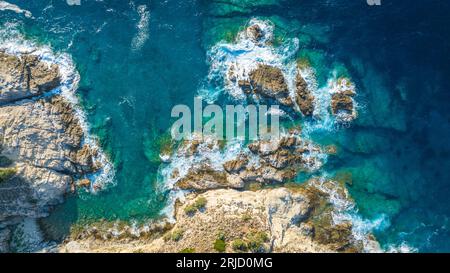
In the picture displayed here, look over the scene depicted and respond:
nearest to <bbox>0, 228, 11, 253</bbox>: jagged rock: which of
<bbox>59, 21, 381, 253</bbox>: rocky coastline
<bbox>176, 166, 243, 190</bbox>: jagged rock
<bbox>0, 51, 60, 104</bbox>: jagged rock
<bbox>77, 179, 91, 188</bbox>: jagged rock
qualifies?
<bbox>59, 21, 381, 253</bbox>: rocky coastline

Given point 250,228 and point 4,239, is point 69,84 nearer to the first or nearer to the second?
point 4,239

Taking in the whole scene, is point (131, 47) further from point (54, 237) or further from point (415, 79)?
point (415, 79)

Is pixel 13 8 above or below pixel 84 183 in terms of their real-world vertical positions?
above

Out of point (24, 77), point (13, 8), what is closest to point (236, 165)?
point (24, 77)

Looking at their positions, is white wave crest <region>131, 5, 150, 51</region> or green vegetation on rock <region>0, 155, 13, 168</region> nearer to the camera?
green vegetation on rock <region>0, 155, 13, 168</region>

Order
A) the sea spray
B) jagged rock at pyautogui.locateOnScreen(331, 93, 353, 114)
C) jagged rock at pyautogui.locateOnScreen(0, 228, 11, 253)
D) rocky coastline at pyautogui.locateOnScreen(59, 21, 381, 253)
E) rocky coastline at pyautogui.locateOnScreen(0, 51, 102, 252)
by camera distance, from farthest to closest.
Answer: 1. jagged rock at pyautogui.locateOnScreen(331, 93, 353, 114)
2. the sea spray
3. rocky coastline at pyautogui.locateOnScreen(59, 21, 381, 253)
4. jagged rock at pyautogui.locateOnScreen(0, 228, 11, 253)
5. rocky coastline at pyautogui.locateOnScreen(0, 51, 102, 252)

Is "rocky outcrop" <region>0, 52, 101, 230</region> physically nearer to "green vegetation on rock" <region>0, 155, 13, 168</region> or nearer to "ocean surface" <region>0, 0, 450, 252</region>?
"green vegetation on rock" <region>0, 155, 13, 168</region>

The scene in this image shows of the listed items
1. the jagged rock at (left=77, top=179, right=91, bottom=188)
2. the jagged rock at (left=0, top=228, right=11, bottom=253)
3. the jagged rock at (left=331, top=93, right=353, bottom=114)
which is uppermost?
the jagged rock at (left=331, top=93, right=353, bottom=114)
